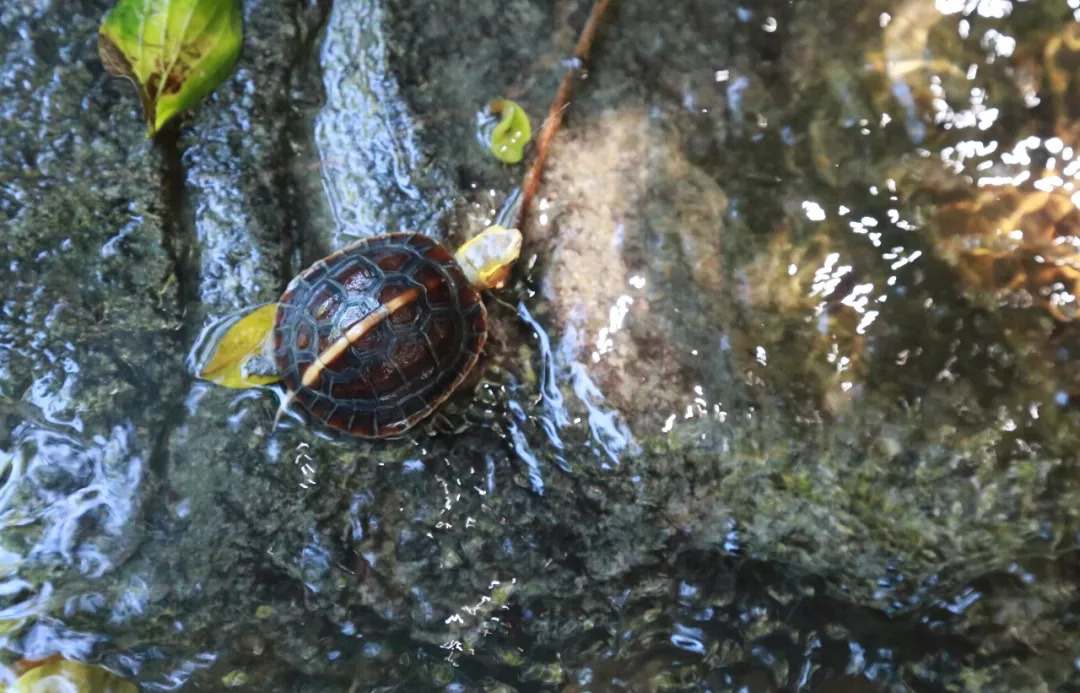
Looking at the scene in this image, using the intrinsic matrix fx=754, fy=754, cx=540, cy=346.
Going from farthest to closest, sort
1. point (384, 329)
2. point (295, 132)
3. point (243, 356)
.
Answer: point (295, 132)
point (243, 356)
point (384, 329)

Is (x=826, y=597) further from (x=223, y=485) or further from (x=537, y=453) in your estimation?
(x=223, y=485)

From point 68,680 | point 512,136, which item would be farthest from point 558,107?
point 68,680

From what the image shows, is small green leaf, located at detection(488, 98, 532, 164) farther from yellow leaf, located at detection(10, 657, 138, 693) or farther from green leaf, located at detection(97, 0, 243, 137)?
yellow leaf, located at detection(10, 657, 138, 693)

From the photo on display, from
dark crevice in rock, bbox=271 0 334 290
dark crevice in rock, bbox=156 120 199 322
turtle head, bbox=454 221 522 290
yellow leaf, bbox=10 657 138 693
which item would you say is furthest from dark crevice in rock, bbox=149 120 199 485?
turtle head, bbox=454 221 522 290

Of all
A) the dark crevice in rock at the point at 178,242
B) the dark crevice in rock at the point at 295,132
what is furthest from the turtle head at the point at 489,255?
the dark crevice in rock at the point at 178,242

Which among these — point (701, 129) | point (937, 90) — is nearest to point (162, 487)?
point (701, 129)

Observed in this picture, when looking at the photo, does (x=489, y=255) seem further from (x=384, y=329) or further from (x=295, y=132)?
(x=295, y=132)
